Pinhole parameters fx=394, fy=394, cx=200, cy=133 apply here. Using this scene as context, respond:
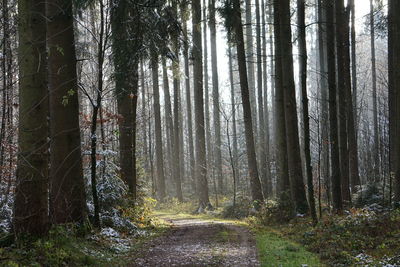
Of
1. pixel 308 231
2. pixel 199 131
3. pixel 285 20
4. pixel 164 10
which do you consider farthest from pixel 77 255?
pixel 199 131

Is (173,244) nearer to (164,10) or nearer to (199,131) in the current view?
(164,10)

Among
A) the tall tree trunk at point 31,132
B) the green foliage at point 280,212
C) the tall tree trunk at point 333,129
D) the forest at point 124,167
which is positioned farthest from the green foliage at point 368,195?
the tall tree trunk at point 31,132

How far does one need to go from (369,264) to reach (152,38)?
8.19 m

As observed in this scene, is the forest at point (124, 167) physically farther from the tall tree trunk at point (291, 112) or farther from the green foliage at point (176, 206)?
the green foliage at point (176, 206)

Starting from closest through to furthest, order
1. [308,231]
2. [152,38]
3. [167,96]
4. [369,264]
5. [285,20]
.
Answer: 1. [369,264]
2. [308,231]
3. [152,38]
4. [285,20]
5. [167,96]

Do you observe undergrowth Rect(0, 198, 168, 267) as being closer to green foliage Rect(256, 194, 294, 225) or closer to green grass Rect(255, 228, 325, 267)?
green grass Rect(255, 228, 325, 267)

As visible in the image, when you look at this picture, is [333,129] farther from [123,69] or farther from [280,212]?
[123,69]

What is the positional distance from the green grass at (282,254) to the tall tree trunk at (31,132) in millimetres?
4156

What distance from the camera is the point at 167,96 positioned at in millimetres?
30219

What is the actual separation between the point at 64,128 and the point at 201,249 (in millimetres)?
4256

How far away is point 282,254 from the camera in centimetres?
841

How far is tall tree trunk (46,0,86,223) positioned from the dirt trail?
2.09 meters

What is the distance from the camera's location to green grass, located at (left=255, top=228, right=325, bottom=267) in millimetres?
7530

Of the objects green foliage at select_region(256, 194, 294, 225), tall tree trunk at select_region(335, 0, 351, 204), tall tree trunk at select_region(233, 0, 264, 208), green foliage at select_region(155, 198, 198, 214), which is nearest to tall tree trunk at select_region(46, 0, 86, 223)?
green foliage at select_region(256, 194, 294, 225)
